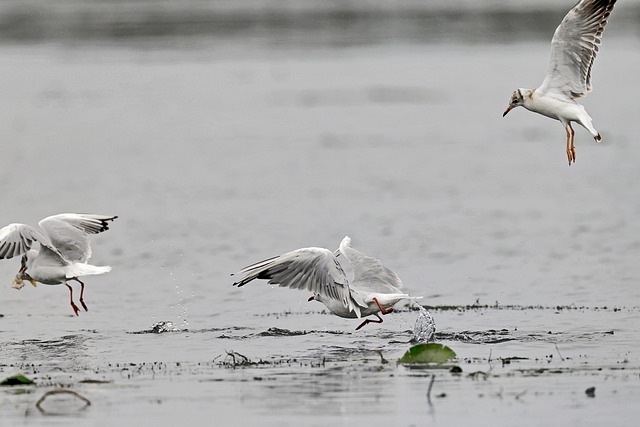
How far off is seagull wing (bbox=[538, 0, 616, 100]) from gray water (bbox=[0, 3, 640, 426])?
2.34 metres

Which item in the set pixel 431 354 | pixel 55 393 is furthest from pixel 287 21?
pixel 55 393

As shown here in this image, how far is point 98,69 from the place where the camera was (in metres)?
40.3

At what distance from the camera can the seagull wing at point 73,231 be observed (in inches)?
578

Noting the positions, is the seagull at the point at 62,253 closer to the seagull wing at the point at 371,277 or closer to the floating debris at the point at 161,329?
the floating debris at the point at 161,329

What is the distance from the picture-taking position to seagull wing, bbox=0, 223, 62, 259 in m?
13.4

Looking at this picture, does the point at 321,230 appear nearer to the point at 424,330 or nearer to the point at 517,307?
the point at 517,307

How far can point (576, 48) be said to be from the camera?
1408 cm

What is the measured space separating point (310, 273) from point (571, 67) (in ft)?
12.7

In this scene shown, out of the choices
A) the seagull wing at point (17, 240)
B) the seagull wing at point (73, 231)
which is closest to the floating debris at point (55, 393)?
the seagull wing at point (17, 240)

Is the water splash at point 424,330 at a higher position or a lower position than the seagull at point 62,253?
lower

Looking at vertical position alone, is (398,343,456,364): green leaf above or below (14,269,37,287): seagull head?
above

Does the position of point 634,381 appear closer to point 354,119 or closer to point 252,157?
point 252,157

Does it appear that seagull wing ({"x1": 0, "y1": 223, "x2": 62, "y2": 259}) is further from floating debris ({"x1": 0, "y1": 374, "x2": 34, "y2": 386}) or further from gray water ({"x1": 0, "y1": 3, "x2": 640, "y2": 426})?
floating debris ({"x1": 0, "y1": 374, "x2": 34, "y2": 386})

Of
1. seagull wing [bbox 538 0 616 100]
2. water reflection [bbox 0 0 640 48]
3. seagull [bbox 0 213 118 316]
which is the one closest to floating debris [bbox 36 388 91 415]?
seagull [bbox 0 213 118 316]
